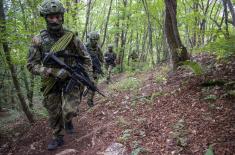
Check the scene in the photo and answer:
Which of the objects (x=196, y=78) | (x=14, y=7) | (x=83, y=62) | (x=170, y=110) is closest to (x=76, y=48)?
(x=83, y=62)

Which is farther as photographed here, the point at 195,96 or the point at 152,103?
the point at 152,103

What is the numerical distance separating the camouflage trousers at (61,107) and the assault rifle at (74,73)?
0.16 metres

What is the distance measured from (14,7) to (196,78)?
242 inches

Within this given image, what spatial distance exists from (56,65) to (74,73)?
14.8 inches

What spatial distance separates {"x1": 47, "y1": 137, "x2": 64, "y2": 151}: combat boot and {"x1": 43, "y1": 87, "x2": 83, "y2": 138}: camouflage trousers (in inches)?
3.1

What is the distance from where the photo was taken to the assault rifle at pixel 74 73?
19.0ft

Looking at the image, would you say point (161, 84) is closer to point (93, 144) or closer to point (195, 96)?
point (195, 96)

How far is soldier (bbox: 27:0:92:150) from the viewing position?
5.83m

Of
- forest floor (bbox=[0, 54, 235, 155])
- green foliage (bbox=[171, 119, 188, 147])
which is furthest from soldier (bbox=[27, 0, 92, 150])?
green foliage (bbox=[171, 119, 188, 147])

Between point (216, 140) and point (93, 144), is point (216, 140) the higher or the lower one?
the higher one

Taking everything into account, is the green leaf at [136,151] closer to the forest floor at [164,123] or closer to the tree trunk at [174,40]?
the forest floor at [164,123]

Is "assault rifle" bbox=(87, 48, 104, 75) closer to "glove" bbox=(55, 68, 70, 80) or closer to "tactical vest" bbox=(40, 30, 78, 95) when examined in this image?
"tactical vest" bbox=(40, 30, 78, 95)

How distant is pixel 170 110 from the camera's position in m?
6.12

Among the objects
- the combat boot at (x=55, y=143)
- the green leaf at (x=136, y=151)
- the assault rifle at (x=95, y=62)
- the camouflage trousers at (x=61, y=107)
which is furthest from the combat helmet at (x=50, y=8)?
the assault rifle at (x=95, y=62)
